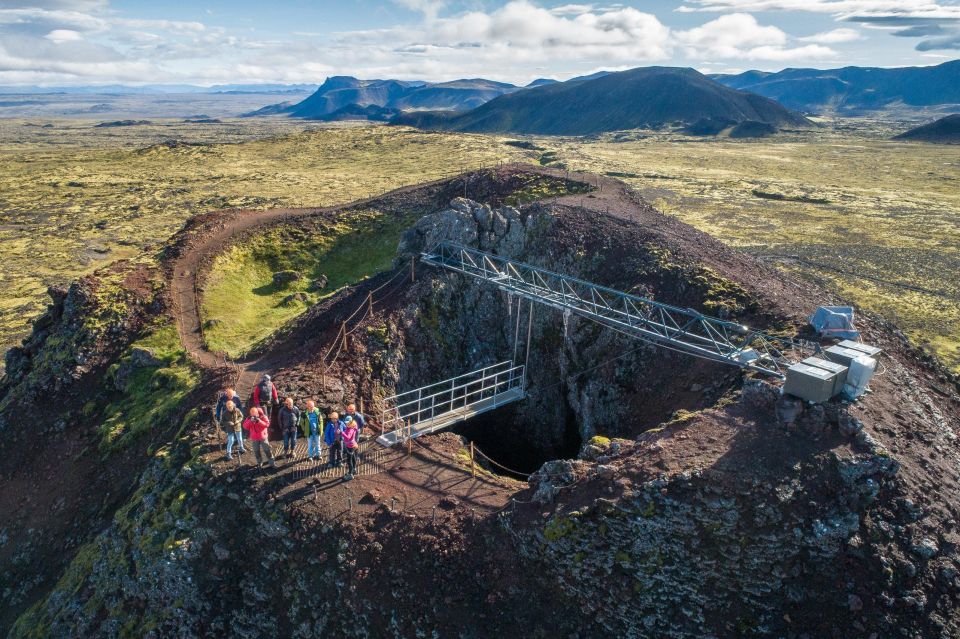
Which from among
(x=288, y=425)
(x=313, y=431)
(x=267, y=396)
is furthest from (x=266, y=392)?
(x=313, y=431)

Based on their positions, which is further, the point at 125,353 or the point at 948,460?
the point at 125,353

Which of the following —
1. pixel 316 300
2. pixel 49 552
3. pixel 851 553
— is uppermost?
pixel 851 553

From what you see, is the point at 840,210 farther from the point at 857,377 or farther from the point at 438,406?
the point at 438,406

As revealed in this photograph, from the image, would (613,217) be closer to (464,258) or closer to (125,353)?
(464,258)

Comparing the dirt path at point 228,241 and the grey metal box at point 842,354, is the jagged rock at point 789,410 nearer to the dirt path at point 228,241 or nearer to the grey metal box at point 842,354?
the grey metal box at point 842,354

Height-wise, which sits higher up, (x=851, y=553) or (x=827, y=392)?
(x=827, y=392)

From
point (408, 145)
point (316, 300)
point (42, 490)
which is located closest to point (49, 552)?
point (42, 490)
